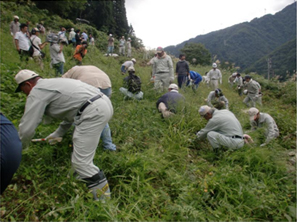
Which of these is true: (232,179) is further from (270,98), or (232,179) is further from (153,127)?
(270,98)

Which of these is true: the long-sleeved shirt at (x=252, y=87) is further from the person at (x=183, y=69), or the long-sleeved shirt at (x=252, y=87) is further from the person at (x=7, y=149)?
the person at (x=7, y=149)

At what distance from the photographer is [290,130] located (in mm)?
5211

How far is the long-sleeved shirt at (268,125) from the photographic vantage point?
13.9 feet

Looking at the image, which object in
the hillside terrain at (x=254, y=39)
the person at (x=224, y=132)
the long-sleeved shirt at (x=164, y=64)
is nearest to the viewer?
the person at (x=224, y=132)

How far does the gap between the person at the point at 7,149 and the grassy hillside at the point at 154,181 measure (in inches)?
27.9

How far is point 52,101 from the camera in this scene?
7.00 feet

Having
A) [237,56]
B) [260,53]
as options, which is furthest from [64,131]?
[260,53]

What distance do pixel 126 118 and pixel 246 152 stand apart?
92.3 inches

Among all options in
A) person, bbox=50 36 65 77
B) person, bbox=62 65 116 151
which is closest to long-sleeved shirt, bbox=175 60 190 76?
person, bbox=50 36 65 77

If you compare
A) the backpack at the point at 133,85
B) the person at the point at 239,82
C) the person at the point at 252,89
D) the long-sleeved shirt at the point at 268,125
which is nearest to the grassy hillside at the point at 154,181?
the long-sleeved shirt at the point at 268,125

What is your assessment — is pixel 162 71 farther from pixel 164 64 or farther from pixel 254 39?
pixel 254 39

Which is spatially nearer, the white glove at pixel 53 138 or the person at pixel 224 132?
the white glove at pixel 53 138

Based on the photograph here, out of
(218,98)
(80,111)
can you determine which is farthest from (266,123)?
(80,111)

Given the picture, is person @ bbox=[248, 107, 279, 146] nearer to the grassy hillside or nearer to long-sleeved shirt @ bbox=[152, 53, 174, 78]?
the grassy hillside
